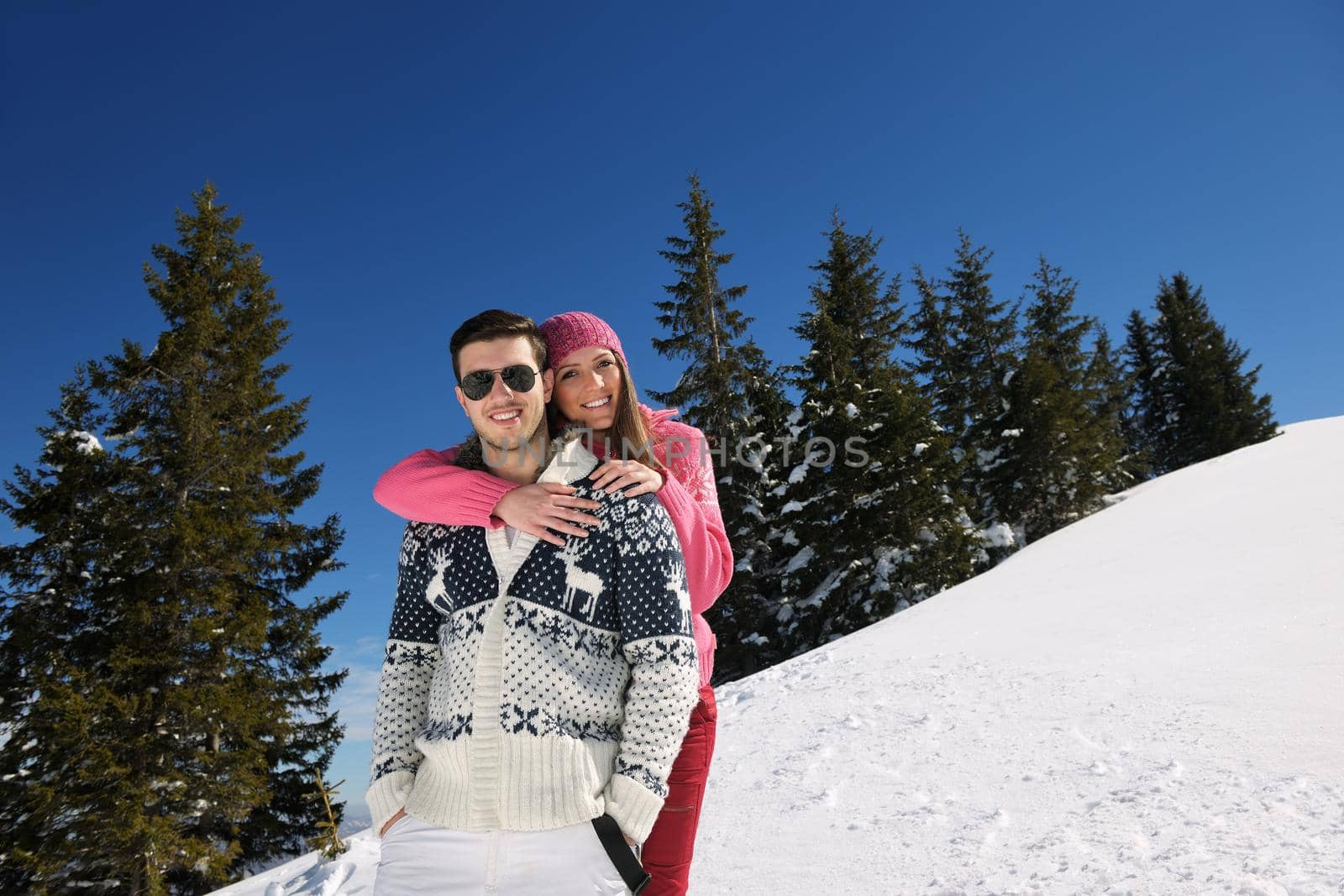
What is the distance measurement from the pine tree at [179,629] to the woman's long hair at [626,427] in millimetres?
12239

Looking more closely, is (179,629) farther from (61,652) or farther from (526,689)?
(526,689)

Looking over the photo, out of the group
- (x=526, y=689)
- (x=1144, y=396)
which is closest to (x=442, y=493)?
(x=526, y=689)

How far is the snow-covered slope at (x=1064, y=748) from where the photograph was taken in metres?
3.47

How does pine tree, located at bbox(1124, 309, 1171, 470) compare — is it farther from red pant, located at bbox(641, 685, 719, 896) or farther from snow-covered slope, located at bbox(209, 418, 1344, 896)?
red pant, located at bbox(641, 685, 719, 896)

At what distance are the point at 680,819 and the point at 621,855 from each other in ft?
2.05

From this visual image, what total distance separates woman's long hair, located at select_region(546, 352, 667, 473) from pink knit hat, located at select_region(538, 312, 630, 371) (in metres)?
0.06

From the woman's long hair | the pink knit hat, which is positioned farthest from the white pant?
the pink knit hat

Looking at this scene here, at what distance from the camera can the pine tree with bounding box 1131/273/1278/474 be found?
1233 inches

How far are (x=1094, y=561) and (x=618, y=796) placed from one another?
34.2 feet

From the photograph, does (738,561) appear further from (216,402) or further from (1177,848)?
(1177,848)

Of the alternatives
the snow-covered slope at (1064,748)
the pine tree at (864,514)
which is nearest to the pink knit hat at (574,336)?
the snow-covered slope at (1064,748)

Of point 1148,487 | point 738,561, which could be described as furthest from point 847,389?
point 1148,487

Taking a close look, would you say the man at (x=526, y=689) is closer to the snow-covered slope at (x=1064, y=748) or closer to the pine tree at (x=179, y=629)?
the snow-covered slope at (x=1064, y=748)

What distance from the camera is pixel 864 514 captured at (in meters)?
16.9
